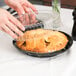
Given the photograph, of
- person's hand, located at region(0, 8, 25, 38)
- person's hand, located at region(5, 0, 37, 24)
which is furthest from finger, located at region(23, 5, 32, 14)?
person's hand, located at region(0, 8, 25, 38)

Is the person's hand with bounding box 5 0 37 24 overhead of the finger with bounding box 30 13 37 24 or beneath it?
overhead

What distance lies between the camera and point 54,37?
79 cm

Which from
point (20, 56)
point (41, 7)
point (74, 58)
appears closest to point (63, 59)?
point (74, 58)

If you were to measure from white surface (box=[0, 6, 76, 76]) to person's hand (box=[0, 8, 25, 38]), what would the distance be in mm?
93

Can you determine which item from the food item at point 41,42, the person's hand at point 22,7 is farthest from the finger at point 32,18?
the food item at point 41,42

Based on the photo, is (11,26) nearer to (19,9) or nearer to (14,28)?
(14,28)

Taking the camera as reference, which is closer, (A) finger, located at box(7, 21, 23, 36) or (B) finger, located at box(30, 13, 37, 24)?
(A) finger, located at box(7, 21, 23, 36)

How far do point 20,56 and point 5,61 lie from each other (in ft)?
0.22

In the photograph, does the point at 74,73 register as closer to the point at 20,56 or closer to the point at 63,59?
the point at 63,59

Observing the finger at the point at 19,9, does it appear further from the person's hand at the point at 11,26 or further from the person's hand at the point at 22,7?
the person's hand at the point at 11,26

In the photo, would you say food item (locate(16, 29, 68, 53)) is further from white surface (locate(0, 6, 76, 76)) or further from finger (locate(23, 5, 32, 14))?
finger (locate(23, 5, 32, 14))

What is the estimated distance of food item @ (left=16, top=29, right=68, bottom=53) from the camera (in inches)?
29.3

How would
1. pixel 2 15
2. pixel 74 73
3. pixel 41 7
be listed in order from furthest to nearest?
pixel 41 7
pixel 2 15
pixel 74 73

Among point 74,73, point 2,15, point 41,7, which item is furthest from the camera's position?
point 41,7
